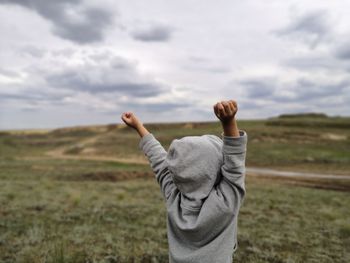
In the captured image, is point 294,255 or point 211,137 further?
point 294,255

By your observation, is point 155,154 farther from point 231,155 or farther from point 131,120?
point 231,155

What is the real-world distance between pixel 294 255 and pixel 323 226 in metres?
3.08

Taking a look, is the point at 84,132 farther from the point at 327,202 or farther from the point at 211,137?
the point at 211,137

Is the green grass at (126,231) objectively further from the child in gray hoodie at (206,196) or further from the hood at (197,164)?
the hood at (197,164)

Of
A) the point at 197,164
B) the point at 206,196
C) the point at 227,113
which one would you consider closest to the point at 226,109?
the point at 227,113

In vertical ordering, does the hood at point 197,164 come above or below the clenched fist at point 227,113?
below

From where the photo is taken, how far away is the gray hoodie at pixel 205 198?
77.7 inches

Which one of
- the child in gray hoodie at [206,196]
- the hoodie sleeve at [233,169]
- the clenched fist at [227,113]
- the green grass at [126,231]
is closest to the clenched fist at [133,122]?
the child in gray hoodie at [206,196]

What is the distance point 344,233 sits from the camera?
7969mm

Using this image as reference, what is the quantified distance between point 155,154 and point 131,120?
14.0 inches

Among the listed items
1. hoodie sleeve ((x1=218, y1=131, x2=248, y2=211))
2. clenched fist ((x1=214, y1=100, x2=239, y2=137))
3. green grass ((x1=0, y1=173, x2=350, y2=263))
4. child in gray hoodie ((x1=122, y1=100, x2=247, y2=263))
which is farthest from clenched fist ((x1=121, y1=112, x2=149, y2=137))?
green grass ((x1=0, y1=173, x2=350, y2=263))

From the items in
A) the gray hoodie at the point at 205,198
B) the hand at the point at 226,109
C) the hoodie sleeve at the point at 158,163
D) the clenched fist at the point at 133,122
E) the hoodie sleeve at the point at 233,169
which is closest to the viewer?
the hand at the point at 226,109

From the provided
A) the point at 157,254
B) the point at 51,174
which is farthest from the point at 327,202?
the point at 51,174

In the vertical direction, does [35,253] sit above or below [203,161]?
below
